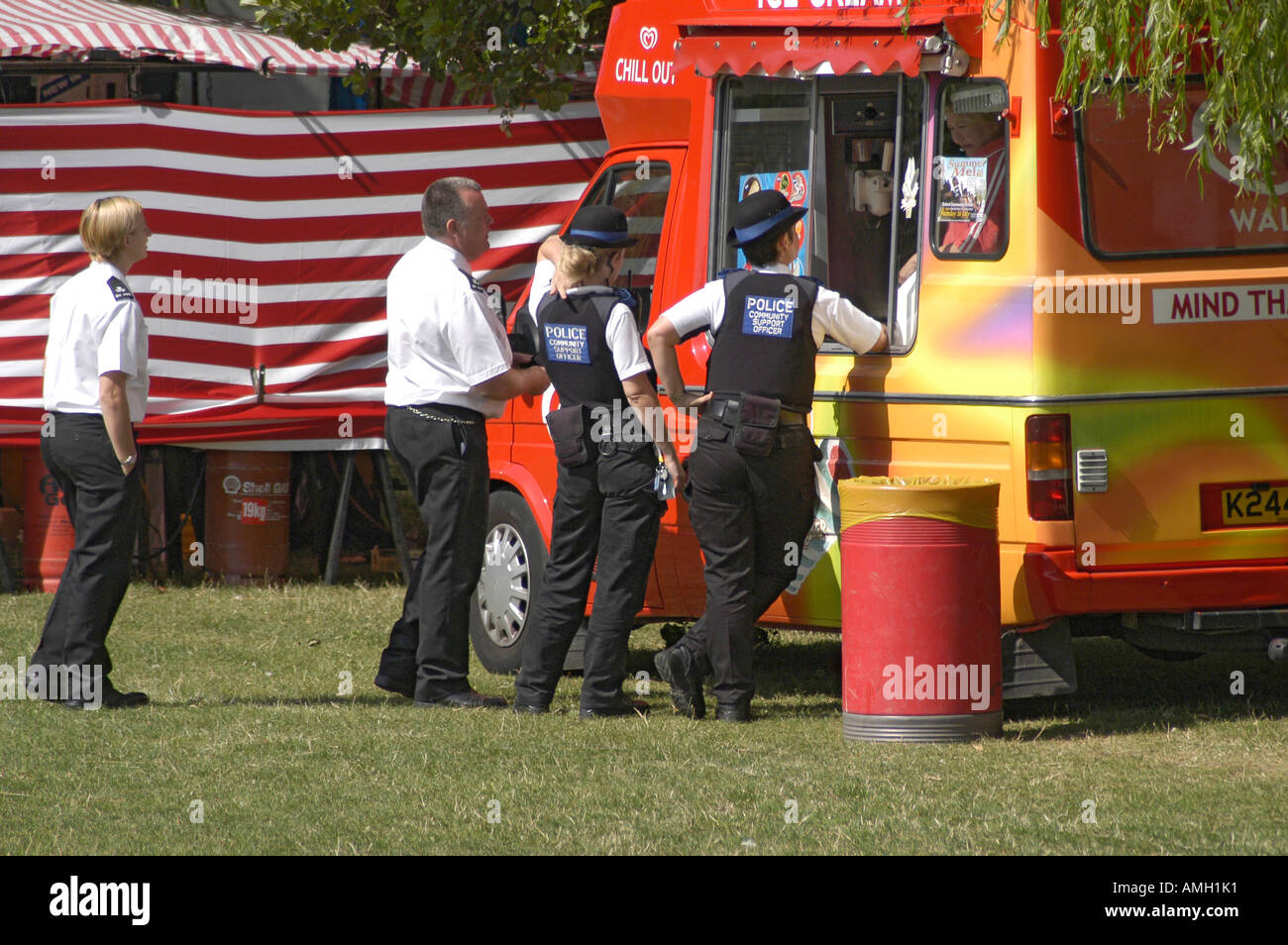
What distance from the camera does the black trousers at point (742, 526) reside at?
21.3 feet

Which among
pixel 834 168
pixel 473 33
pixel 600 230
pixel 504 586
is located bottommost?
pixel 504 586

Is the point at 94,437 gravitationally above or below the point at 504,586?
above

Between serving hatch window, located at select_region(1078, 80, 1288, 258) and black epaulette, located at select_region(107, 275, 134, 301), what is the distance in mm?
3624

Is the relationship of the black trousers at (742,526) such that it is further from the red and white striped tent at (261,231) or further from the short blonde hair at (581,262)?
the red and white striped tent at (261,231)

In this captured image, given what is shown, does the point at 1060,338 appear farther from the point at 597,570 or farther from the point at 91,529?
the point at 91,529

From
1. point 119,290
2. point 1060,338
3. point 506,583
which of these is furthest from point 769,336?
point 119,290

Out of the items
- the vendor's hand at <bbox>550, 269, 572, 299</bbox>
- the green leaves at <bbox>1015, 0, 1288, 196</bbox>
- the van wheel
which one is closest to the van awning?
the green leaves at <bbox>1015, 0, 1288, 196</bbox>

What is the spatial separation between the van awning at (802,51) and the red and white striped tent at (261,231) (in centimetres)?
467

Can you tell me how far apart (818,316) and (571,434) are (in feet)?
3.47

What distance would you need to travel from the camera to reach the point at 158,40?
11367 mm

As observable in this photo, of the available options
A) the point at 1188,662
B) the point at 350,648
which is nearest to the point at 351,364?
the point at 350,648

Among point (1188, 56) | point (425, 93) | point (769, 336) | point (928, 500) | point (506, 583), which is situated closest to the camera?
point (928, 500)

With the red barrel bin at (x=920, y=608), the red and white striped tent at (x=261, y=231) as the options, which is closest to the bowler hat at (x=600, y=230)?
the red barrel bin at (x=920, y=608)
